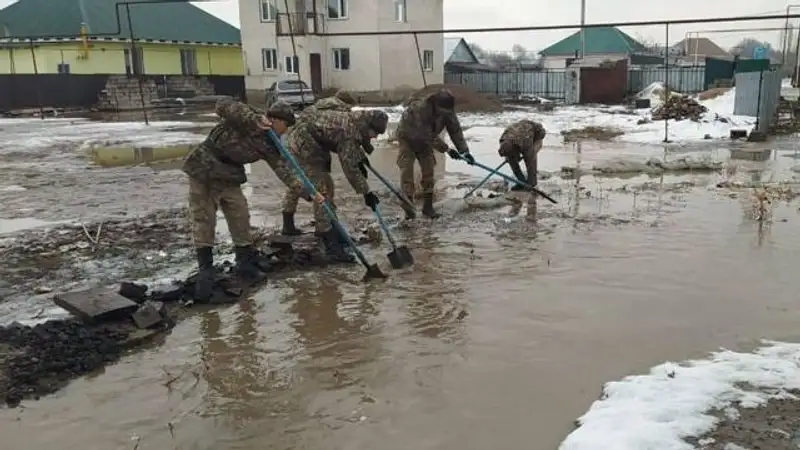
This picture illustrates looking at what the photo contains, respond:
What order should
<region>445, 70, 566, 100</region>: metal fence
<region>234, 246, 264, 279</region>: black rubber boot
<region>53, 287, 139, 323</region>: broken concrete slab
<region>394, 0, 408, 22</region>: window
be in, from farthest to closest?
<region>445, 70, 566, 100</region>: metal fence, <region>394, 0, 408, 22</region>: window, <region>234, 246, 264, 279</region>: black rubber boot, <region>53, 287, 139, 323</region>: broken concrete slab

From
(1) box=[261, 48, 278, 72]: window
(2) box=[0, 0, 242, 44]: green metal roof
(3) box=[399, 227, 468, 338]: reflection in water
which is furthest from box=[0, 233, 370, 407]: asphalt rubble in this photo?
(2) box=[0, 0, 242, 44]: green metal roof

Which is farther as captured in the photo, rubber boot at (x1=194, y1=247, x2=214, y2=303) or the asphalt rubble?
rubber boot at (x1=194, y1=247, x2=214, y2=303)

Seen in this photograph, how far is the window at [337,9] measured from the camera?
1340 inches

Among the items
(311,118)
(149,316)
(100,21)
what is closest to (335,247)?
(311,118)

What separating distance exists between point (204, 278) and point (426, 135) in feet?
12.5

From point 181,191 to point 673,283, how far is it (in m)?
7.24

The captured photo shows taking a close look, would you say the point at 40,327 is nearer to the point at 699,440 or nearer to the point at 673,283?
the point at 699,440

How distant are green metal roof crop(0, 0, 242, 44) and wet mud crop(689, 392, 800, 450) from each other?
36757mm

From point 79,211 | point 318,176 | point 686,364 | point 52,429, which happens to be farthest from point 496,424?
point 79,211

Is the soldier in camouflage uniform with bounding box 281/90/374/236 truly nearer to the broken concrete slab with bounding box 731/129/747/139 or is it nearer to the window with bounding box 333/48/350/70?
the broken concrete slab with bounding box 731/129/747/139

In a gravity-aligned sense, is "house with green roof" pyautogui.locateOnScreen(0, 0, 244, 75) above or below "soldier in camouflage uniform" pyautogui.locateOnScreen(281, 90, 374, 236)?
above

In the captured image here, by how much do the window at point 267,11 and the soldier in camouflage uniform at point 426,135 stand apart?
1100 inches

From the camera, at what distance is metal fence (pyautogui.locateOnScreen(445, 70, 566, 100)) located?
126ft

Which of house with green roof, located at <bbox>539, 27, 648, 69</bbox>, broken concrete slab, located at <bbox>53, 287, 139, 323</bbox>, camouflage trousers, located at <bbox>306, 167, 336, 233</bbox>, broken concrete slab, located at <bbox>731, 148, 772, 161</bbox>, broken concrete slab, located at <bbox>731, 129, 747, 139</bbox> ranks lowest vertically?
broken concrete slab, located at <bbox>731, 148, 772, 161</bbox>
